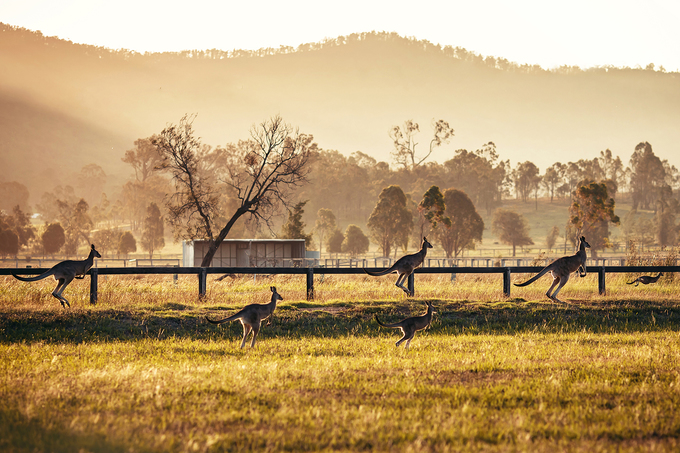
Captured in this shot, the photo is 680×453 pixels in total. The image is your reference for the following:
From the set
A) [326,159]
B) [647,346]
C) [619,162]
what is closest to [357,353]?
[647,346]

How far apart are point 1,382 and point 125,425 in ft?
8.85

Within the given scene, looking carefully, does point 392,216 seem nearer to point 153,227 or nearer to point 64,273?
point 153,227

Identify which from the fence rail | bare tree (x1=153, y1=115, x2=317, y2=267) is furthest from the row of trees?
the fence rail

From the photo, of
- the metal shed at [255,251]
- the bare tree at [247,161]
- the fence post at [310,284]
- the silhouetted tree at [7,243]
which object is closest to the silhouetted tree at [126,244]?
the silhouetted tree at [7,243]

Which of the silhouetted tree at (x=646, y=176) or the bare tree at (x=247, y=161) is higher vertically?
the silhouetted tree at (x=646, y=176)

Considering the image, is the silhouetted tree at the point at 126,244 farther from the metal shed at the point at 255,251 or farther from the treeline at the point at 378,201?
the metal shed at the point at 255,251

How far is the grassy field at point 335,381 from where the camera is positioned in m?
5.31

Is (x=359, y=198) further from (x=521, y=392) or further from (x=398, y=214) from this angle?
(x=521, y=392)

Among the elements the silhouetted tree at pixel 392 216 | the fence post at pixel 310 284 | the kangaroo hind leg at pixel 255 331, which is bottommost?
the kangaroo hind leg at pixel 255 331

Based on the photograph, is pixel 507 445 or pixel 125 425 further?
pixel 125 425

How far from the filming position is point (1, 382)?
7.19 meters

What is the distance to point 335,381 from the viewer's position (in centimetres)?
745

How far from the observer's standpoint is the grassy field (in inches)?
209

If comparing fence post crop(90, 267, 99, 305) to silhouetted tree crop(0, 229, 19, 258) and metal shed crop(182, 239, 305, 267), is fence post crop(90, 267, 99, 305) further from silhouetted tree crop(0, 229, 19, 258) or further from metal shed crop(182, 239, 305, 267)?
silhouetted tree crop(0, 229, 19, 258)
